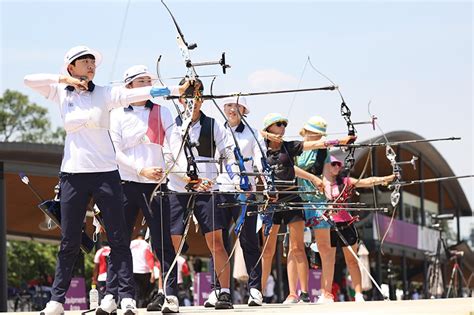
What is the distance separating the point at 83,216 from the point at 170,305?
1040 mm

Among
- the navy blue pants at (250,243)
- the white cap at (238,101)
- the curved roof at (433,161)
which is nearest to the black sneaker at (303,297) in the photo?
the navy blue pants at (250,243)

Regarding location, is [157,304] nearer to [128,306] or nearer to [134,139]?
[128,306]

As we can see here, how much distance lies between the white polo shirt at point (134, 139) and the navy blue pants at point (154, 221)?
0.30 feet

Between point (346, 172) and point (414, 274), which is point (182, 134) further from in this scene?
point (414, 274)

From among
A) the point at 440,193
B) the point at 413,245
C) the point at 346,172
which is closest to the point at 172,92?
the point at 346,172

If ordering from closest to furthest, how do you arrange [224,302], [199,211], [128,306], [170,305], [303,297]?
[128,306] < [170,305] < [224,302] < [199,211] < [303,297]

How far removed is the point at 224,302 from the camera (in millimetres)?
9484

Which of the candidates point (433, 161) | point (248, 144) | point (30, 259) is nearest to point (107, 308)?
A: point (248, 144)

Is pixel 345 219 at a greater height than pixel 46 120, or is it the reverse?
pixel 46 120

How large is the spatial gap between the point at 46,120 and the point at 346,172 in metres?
76.6

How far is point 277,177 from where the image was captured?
1076 centimetres

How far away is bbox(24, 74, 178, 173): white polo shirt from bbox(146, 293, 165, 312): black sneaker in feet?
4.98

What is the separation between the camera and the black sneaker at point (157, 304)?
30.0 feet

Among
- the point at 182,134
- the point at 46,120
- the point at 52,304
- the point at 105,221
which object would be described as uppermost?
the point at 46,120
